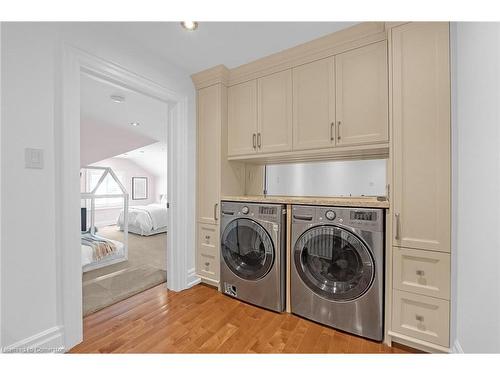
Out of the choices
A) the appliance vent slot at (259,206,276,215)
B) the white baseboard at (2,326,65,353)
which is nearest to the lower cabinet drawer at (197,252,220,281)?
the appliance vent slot at (259,206,276,215)

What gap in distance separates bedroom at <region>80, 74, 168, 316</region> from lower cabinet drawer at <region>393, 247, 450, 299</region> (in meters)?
2.25

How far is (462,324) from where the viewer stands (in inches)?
45.8

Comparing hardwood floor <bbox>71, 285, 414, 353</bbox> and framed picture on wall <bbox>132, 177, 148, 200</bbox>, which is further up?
framed picture on wall <bbox>132, 177, 148, 200</bbox>

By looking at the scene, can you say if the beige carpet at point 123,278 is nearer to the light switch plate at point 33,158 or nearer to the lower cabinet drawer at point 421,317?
the light switch plate at point 33,158

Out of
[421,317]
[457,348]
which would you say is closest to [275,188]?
[421,317]

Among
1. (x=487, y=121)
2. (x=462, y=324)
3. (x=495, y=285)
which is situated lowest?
(x=462, y=324)

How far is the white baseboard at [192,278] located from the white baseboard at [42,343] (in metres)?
1.07

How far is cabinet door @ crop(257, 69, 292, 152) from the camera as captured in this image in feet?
6.35

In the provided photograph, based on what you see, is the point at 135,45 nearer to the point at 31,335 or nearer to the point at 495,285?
the point at 31,335

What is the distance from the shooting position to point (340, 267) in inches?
61.3

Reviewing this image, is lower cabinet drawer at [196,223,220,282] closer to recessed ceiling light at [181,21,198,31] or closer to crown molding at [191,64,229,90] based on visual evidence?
crown molding at [191,64,229,90]

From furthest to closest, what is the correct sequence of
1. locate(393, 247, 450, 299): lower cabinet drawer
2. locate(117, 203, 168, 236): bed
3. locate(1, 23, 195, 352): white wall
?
1. locate(117, 203, 168, 236): bed
2. locate(393, 247, 450, 299): lower cabinet drawer
3. locate(1, 23, 195, 352): white wall
